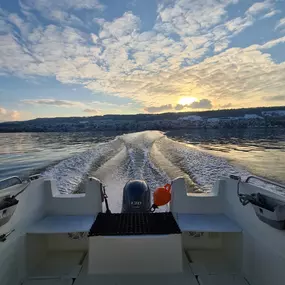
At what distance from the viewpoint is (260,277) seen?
2.18 meters

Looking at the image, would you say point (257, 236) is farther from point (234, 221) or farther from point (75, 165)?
point (75, 165)

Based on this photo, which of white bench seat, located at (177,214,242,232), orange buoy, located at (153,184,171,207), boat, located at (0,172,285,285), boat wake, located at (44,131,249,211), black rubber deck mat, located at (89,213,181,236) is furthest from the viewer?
boat wake, located at (44,131,249,211)

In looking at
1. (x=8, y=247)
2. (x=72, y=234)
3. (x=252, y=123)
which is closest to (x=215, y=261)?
(x=72, y=234)

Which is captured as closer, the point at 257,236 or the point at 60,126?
the point at 257,236

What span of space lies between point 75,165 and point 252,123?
56870mm

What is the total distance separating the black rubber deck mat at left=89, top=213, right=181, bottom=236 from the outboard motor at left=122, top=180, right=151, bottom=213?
37cm

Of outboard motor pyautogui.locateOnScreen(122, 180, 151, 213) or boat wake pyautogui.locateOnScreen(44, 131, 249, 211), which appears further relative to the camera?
boat wake pyautogui.locateOnScreen(44, 131, 249, 211)

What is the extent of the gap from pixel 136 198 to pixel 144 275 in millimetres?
1082

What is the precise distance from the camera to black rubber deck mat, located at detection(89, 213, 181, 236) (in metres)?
2.36

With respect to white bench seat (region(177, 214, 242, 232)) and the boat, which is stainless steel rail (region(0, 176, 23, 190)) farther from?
white bench seat (region(177, 214, 242, 232))

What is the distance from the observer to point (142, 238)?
226 centimetres

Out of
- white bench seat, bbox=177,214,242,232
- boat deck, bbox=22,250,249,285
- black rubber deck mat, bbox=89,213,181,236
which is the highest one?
black rubber deck mat, bbox=89,213,181,236

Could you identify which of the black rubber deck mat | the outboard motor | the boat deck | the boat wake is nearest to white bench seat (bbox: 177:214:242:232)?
the black rubber deck mat

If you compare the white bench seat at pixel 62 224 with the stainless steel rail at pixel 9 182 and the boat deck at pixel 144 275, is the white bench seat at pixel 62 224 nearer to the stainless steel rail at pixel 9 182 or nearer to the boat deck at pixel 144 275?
the boat deck at pixel 144 275
